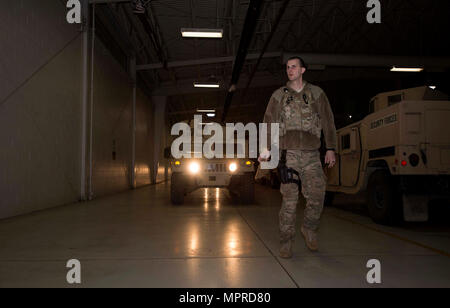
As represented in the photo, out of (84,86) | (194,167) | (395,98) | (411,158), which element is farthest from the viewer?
(84,86)

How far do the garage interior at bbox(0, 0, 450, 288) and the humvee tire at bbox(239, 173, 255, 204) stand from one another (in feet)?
Result: 1.24

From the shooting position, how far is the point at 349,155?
612cm

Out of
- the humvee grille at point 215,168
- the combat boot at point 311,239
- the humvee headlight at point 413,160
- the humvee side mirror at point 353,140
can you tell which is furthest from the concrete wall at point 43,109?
the humvee headlight at point 413,160

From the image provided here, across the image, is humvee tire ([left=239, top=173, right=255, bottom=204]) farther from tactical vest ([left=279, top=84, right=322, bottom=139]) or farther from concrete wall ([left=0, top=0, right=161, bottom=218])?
tactical vest ([left=279, top=84, right=322, bottom=139])

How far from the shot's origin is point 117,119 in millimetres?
11312

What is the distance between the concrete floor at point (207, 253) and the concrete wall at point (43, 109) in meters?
1.00

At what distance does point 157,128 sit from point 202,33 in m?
10.3

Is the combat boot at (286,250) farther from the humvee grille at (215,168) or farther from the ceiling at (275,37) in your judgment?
the ceiling at (275,37)

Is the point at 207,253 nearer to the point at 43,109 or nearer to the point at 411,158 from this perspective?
the point at 411,158

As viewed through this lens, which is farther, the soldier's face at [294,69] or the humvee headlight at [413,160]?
the humvee headlight at [413,160]

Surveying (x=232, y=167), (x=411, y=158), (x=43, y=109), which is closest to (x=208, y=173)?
(x=232, y=167)

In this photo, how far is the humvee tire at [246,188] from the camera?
7.48 m

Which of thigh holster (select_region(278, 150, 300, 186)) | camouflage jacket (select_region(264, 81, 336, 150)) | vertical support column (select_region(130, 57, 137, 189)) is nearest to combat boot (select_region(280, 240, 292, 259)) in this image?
thigh holster (select_region(278, 150, 300, 186))
